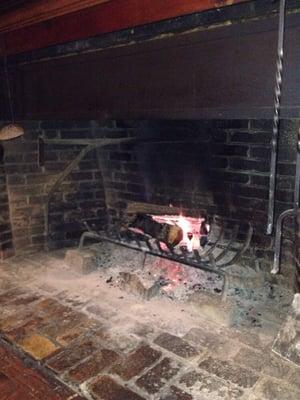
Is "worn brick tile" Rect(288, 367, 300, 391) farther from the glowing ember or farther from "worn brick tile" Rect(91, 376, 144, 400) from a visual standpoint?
the glowing ember

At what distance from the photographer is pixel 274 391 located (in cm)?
181

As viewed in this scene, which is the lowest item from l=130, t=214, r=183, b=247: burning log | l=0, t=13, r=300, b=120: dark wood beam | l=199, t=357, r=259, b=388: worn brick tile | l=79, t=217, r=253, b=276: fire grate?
l=199, t=357, r=259, b=388: worn brick tile

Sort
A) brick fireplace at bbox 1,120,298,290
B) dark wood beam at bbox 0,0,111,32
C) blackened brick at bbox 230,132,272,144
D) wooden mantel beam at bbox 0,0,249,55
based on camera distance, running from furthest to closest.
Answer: brick fireplace at bbox 1,120,298,290 < blackened brick at bbox 230,132,272,144 < dark wood beam at bbox 0,0,111,32 < wooden mantel beam at bbox 0,0,249,55

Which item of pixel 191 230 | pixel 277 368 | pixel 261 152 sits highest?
pixel 261 152

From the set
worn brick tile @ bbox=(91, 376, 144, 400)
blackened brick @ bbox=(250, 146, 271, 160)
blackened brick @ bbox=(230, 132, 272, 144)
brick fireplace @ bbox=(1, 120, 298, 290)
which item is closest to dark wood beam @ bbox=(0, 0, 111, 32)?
brick fireplace @ bbox=(1, 120, 298, 290)

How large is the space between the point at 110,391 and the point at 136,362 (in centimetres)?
27

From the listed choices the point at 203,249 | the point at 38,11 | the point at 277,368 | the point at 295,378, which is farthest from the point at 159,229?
the point at 38,11

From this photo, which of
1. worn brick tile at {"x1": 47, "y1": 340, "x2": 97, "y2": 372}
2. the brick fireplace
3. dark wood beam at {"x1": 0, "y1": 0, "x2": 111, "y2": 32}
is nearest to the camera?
worn brick tile at {"x1": 47, "y1": 340, "x2": 97, "y2": 372}

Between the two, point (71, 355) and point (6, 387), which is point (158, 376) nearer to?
point (71, 355)

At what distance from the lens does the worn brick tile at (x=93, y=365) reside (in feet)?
7.04

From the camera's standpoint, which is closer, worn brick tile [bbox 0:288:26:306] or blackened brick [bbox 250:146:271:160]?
blackened brick [bbox 250:146:271:160]

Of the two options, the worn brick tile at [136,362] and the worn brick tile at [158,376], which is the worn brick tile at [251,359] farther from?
the worn brick tile at [136,362]

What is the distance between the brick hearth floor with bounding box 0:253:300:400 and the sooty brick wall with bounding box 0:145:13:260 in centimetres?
76

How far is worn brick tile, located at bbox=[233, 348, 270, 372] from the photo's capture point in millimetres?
2164
